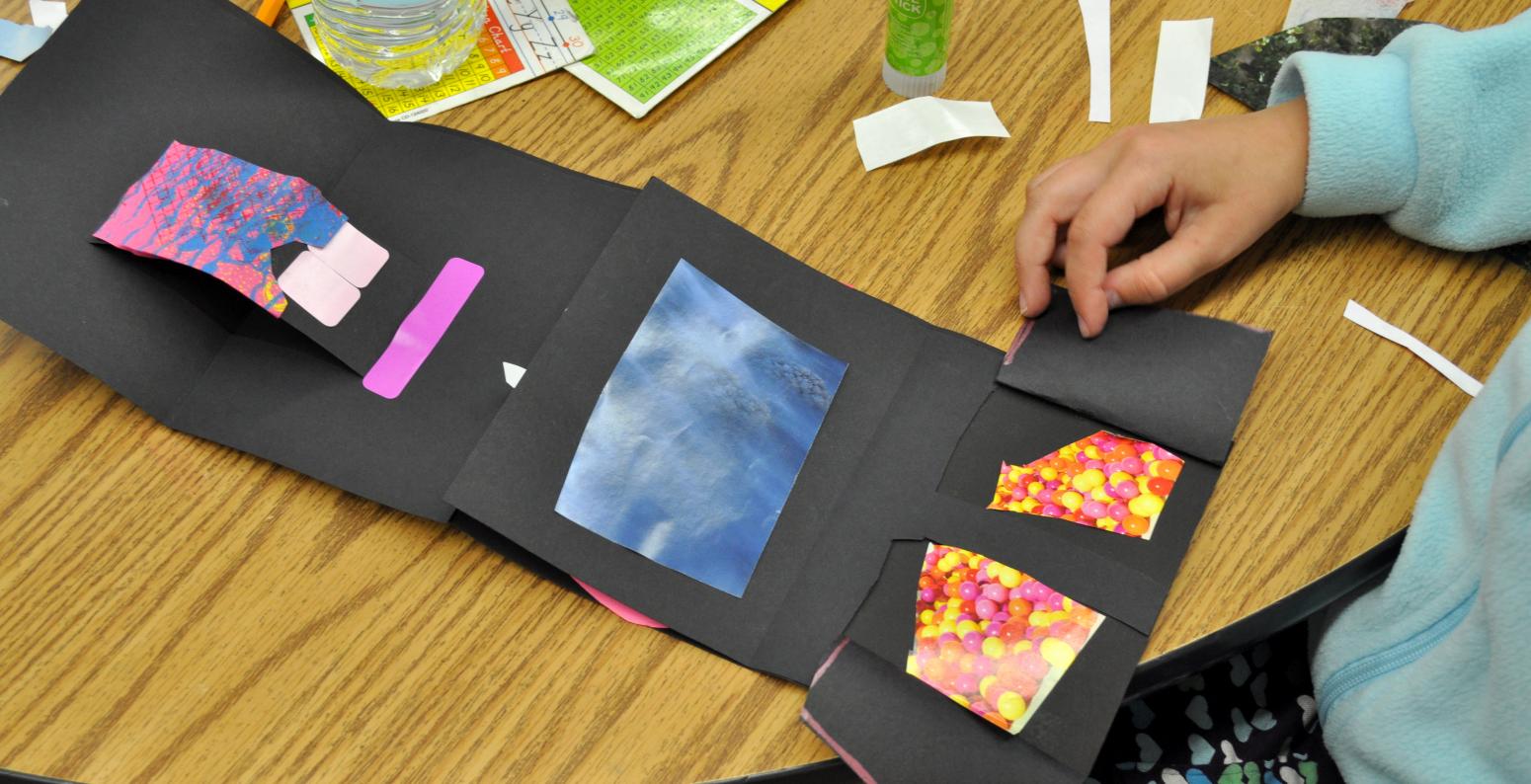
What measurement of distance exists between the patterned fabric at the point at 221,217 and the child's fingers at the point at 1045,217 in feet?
1.37

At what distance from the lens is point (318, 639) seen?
23.6 inches

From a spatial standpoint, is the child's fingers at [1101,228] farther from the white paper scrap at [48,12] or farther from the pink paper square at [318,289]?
the white paper scrap at [48,12]

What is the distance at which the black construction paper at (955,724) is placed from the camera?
1.81ft

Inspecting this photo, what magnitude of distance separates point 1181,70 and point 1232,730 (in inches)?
17.8

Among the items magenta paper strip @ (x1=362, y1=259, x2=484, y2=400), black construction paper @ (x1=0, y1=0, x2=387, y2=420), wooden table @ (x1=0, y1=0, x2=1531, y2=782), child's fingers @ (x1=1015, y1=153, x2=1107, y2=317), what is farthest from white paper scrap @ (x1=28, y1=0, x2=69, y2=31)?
child's fingers @ (x1=1015, y1=153, x2=1107, y2=317)

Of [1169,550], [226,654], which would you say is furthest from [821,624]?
[226,654]

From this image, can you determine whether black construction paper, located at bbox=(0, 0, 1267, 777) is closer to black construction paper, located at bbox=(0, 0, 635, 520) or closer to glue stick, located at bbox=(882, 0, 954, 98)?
black construction paper, located at bbox=(0, 0, 635, 520)

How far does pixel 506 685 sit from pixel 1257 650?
0.53 meters

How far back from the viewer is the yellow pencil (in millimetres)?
821

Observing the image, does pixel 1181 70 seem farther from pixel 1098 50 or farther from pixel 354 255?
pixel 354 255

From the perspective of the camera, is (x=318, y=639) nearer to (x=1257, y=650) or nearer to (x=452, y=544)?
(x=452, y=544)

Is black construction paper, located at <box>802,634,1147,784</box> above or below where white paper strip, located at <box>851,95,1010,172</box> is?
below

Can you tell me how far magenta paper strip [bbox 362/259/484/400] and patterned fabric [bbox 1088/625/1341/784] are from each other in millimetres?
501

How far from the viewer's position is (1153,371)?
66 cm
